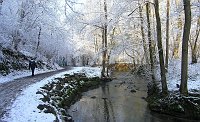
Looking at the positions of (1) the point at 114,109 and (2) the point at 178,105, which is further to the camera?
(1) the point at 114,109

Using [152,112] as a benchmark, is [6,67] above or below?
above

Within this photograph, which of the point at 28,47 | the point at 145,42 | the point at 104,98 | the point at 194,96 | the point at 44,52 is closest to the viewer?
the point at 194,96

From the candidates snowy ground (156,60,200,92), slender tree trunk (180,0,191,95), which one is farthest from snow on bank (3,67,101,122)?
snowy ground (156,60,200,92)

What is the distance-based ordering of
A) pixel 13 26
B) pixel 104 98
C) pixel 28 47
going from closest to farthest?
pixel 104 98, pixel 13 26, pixel 28 47

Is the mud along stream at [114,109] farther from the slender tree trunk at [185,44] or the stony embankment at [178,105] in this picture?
the slender tree trunk at [185,44]

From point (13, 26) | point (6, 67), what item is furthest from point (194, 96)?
point (13, 26)

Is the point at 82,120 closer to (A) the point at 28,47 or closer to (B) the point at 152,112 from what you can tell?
(B) the point at 152,112

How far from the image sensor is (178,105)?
1578 centimetres

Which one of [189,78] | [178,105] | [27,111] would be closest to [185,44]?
[178,105]

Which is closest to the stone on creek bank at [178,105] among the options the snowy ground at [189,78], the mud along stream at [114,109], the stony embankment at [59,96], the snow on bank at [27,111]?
the mud along stream at [114,109]

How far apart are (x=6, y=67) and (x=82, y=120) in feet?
46.5

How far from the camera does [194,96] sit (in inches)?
635

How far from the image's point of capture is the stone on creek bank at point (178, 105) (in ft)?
49.6

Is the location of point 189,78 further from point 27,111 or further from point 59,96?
point 27,111
